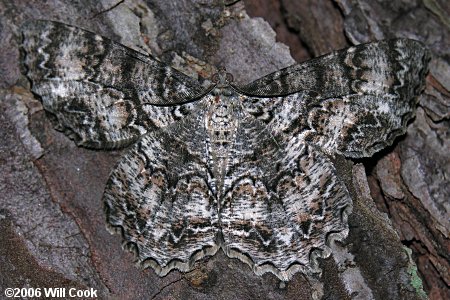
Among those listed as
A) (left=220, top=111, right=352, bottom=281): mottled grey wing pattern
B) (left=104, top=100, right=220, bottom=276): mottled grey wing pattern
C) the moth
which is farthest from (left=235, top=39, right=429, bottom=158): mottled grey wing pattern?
(left=104, top=100, right=220, bottom=276): mottled grey wing pattern

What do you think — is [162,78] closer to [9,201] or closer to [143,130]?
[143,130]

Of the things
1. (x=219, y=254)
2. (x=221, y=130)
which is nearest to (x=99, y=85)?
(x=221, y=130)

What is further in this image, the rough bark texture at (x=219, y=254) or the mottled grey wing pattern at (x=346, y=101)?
the mottled grey wing pattern at (x=346, y=101)

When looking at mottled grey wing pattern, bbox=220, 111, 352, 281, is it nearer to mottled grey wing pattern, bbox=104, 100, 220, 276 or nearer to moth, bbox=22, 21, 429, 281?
moth, bbox=22, 21, 429, 281

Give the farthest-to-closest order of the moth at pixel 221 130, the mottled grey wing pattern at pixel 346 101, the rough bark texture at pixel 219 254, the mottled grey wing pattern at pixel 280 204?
the mottled grey wing pattern at pixel 346 101, the moth at pixel 221 130, the mottled grey wing pattern at pixel 280 204, the rough bark texture at pixel 219 254

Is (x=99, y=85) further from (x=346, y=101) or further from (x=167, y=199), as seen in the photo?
(x=346, y=101)

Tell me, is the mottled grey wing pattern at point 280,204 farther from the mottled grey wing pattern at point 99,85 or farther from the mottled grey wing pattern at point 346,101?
the mottled grey wing pattern at point 99,85

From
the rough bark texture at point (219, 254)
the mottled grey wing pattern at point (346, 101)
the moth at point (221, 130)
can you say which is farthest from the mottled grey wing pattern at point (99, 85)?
the mottled grey wing pattern at point (346, 101)
